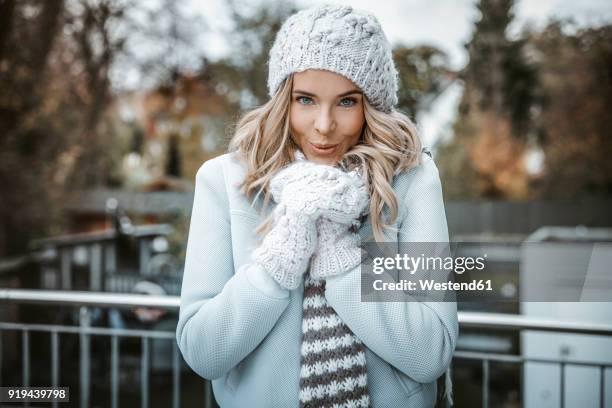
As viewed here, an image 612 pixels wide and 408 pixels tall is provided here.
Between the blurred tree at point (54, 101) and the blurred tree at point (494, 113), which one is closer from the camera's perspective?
the blurred tree at point (54, 101)

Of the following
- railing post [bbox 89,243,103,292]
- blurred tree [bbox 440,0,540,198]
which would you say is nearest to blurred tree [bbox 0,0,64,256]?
railing post [bbox 89,243,103,292]

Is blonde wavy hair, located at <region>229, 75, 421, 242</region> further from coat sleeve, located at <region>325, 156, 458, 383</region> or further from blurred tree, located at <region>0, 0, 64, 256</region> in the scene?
blurred tree, located at <region>0, 0, 64, 256</region>

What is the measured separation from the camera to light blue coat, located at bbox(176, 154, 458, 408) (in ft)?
2.88

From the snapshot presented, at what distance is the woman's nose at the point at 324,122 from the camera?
3.10 feet

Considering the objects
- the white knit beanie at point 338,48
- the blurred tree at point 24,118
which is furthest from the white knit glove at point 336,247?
the blurred tree at point 24,118

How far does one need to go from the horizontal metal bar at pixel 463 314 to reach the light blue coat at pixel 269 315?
0.72 m

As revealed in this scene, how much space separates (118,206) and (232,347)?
441 cm

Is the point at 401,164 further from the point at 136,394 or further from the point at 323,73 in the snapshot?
the point at 136,394

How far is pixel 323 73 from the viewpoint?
3.08 ft

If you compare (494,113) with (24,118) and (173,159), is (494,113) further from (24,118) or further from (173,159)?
(24,118)

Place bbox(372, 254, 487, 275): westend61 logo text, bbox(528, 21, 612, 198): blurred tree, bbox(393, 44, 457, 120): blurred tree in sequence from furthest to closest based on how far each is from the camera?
bbox(528, 21, 612, 198): blurred tree → bbox(393, 44, 457, 120): blurred tree → bbox(372, 254, 487, 275): westend61 logo text

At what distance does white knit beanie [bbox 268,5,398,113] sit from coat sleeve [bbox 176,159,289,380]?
316 millimetres

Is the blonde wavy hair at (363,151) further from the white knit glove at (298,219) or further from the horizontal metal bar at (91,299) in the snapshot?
the horizontal metal bar at (91,299)

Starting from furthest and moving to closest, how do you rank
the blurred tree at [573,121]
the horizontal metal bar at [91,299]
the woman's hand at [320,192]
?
1. the blurred tree at [573,121]
2. the horizontal metal bar at [91,299]
3. the woman's hand at [320,192]
